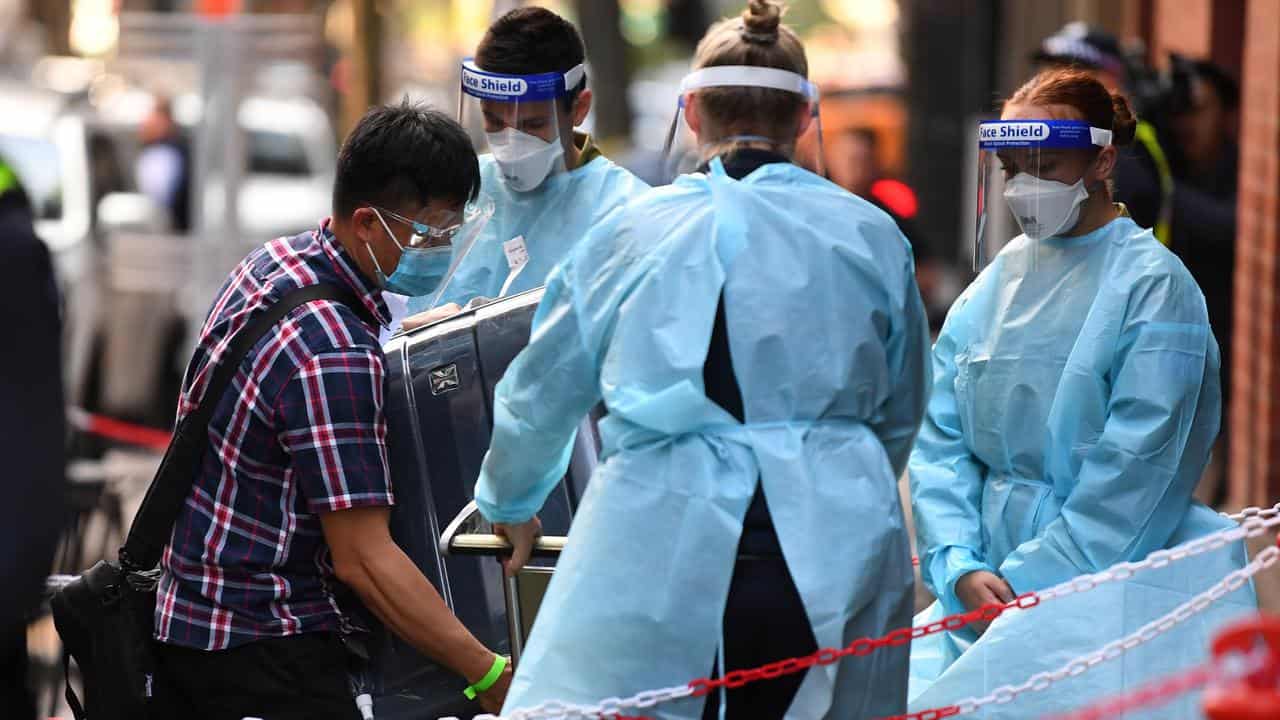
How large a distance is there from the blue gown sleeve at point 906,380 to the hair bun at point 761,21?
0.50m

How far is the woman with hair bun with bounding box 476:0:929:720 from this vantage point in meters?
3.12

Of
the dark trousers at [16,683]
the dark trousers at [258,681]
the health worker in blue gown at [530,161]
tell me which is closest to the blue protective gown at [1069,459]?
the health worker in blue gown at [530,161]

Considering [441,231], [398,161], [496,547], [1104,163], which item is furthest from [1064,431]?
[398,161]

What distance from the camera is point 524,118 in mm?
4688

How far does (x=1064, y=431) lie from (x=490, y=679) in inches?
50.9

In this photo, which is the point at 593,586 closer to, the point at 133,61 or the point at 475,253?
the point at 475,253

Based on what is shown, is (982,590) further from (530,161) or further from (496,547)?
(530,161)

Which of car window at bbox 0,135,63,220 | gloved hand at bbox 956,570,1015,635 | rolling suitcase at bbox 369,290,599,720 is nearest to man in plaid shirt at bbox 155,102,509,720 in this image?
rolling suitcase at bbox 369,290,599,720

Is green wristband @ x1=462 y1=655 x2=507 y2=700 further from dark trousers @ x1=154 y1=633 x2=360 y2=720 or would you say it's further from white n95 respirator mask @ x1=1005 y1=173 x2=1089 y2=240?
white n95 respirator mask @ x1=1005 y1=173 x2=1089 y2=240

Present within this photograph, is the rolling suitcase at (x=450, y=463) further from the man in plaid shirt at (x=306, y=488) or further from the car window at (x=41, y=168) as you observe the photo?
the car window at (x=41, y=168)

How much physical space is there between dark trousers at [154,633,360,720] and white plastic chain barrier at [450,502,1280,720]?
0.26 m

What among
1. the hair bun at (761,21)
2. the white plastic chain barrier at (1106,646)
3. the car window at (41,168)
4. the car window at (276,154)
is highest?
the hair bun at (761,21)

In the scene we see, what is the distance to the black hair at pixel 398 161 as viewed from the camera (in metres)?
3.56

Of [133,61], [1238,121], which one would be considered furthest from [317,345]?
[133,61]
